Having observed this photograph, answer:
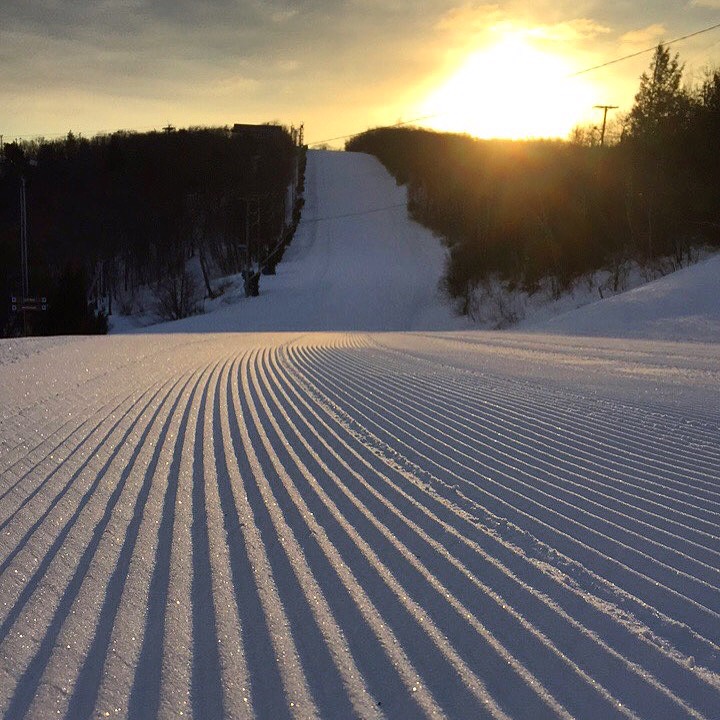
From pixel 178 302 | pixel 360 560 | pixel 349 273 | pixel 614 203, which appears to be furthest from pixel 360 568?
pixel 349 273

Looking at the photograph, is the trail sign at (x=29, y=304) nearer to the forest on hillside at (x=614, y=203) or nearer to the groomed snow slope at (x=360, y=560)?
the forest on hillside at (x=614, y=203)

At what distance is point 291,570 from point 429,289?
4984 centimetres

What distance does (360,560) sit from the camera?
4613 millimetres

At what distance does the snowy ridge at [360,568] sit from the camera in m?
3.26

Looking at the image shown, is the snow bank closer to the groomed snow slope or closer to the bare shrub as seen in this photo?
the groomed snow slope

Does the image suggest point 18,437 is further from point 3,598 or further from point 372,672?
point 372,672

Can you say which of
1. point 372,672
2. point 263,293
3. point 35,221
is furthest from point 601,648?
point 35,221

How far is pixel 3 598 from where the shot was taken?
4.05 metres

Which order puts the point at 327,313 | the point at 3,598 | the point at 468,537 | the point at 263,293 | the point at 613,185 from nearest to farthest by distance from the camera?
the point at 3,598 < the point at 468,537 < the point at 613,185 < the point at 327,313 < the point at 263,293

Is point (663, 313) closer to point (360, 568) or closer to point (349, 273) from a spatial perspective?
point (360, 568)

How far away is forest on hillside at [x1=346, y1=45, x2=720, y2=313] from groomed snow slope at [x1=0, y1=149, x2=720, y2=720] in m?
30.2

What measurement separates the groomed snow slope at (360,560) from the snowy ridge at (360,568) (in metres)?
0.02

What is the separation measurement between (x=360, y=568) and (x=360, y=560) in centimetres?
12

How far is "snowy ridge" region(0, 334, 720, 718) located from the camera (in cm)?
326
